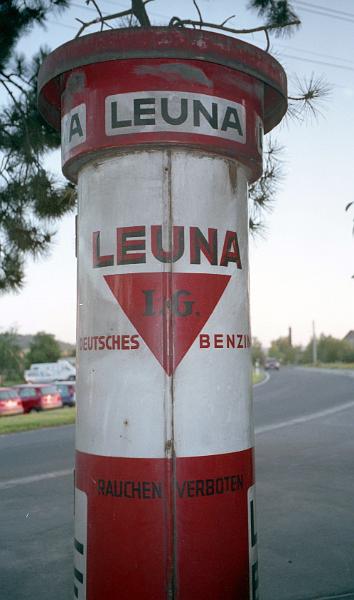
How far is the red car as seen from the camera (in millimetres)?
24688

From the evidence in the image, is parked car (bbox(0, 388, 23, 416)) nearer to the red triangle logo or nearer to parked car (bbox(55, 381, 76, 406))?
parked car (bbox(55, 381, 76, 406))

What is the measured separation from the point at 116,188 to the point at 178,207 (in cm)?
31

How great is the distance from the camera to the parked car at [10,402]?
23125mm

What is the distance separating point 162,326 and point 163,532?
901 mm

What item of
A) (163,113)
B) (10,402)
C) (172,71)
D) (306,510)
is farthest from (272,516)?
(10,402)

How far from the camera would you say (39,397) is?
2517 cm

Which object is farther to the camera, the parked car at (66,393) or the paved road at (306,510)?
the parked car at (66,393)

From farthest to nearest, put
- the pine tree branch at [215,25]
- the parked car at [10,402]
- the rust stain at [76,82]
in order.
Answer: the parked car at [10,402] < the pine tree branch at [215,25] < the rust stain at [76,82]

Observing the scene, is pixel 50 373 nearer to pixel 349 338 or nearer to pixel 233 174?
pixel 233 174

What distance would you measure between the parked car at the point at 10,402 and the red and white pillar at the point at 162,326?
21332mm

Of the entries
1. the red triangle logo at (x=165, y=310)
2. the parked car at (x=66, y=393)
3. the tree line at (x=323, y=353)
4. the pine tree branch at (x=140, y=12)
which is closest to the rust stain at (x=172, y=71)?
the red triangle logo at (x=165, y=310)

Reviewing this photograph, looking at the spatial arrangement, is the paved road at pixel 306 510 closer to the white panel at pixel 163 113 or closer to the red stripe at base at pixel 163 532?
the red stripe at base at pixel 163 532

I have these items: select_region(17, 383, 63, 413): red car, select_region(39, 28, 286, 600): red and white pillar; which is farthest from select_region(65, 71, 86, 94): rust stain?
select_region(17, 383, 63, 413): red car

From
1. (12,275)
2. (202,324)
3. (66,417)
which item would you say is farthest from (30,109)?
(66,417)
